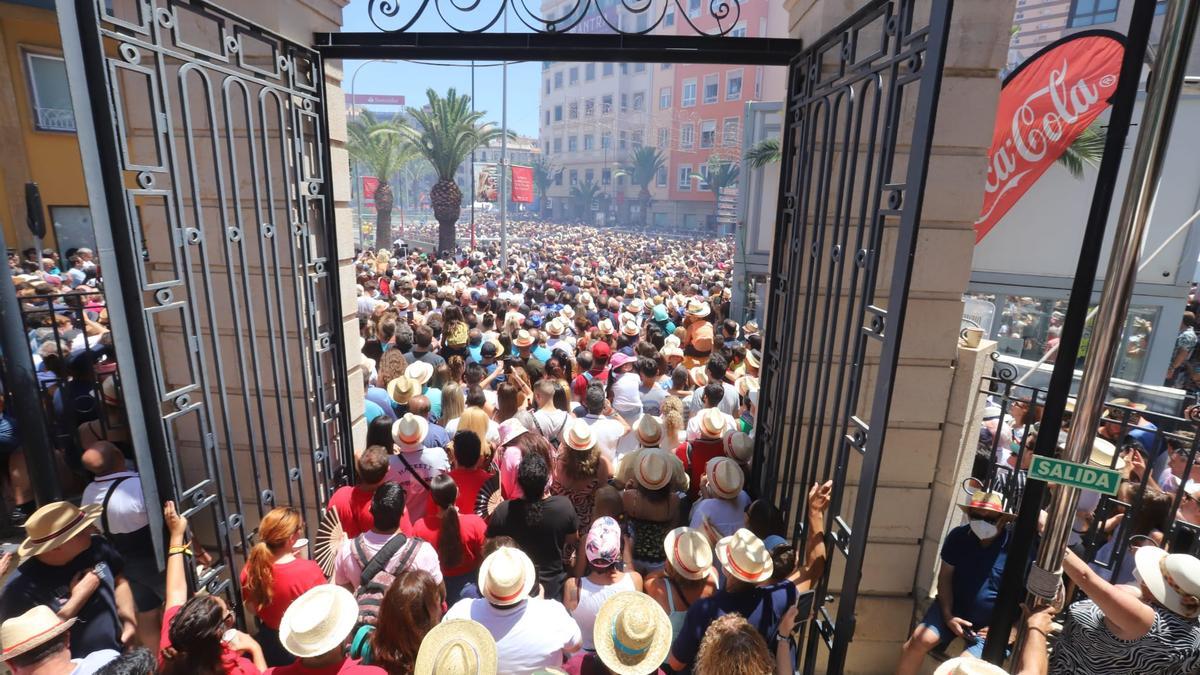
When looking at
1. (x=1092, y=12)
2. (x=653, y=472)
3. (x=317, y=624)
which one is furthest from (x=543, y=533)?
(x=1092, y=12)

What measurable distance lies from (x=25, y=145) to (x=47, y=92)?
1641 mm

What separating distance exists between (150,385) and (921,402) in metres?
3.99

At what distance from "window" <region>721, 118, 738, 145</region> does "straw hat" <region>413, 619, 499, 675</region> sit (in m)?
51.0

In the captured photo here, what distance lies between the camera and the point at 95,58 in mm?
2125

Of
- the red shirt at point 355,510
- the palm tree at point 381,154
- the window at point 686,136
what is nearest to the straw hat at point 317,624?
the red shirt at point 355,510

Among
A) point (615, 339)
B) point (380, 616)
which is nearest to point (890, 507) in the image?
point (380, 616)

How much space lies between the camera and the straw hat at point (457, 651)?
237cm

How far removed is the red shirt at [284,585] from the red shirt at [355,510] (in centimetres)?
54

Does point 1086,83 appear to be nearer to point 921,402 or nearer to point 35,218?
point 921,402

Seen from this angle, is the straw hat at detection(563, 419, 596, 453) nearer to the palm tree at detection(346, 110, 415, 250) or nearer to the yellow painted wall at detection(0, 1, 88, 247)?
the yellow painted wall at detection(0, 1, 88, 247)

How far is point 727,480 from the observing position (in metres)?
3.85

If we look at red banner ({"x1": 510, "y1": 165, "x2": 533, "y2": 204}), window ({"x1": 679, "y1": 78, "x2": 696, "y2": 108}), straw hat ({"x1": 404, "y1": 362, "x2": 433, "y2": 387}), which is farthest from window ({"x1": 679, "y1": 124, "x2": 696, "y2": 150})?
straw hat ({"x1": 404, "y1": 362, "x2": 433, "y2": 387})

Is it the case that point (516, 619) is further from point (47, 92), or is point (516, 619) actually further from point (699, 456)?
point (47, 92)

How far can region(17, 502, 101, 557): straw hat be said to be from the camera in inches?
110
